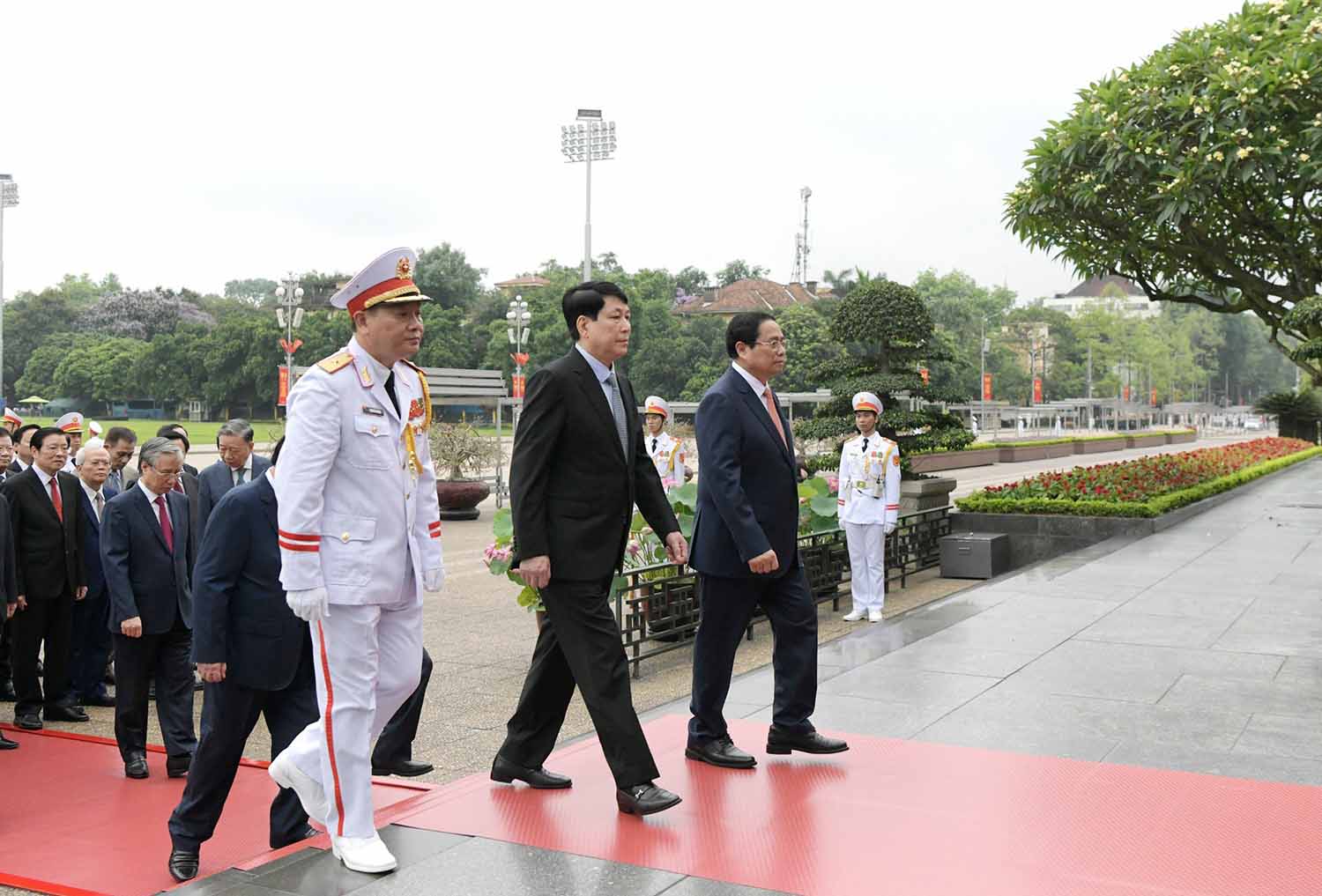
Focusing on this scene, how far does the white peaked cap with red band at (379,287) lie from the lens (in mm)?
3557

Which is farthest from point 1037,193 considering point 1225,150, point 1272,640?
point 1272,640

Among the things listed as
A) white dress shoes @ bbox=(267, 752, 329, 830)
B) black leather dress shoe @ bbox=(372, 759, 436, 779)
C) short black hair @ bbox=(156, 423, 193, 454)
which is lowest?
black leather dress shoe @ bbox=(372, 759, 436, 779)

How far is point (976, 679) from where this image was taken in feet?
21.5

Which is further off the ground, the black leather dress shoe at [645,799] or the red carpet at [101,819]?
the black leather dress shoe at [645,799]

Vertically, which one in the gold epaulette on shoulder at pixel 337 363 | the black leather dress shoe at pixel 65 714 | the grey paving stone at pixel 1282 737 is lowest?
the black leather dress shoe at pixel 65 714

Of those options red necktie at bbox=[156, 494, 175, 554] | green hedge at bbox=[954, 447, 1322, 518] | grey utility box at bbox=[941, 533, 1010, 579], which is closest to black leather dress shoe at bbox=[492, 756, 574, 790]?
red necktie at bbox=[156, 494, 175, 554]

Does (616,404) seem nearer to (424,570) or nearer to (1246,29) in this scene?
(424,570)

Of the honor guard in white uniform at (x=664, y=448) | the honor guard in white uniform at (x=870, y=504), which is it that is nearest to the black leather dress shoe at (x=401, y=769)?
the honor guard in white uniform at (x=870, y=504)

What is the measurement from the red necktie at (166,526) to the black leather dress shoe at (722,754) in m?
2.84

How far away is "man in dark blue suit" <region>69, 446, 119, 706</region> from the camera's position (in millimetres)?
7051

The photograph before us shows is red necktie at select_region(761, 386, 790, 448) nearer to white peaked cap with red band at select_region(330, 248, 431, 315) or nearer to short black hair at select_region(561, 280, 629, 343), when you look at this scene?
short black hair at select_region(561, 280, 629, 343)

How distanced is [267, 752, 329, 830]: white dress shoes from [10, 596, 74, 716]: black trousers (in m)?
3.87

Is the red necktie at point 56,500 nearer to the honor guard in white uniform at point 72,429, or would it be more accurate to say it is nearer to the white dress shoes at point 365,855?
the honor guard in white uniform at point 72,429

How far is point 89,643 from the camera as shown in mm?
7332
